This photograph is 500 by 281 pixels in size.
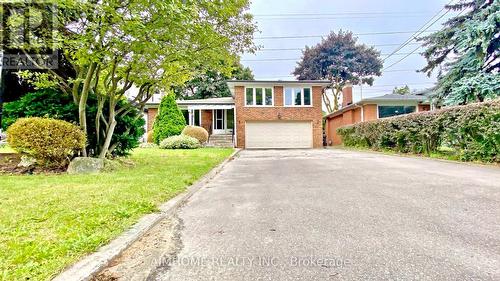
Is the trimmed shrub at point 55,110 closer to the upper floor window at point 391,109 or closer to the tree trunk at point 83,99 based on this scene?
the tree trunk at point 83,99

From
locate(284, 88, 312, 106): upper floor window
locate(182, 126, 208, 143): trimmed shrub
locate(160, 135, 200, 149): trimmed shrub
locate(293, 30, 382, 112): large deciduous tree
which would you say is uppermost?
locate(293, 30, 382, 112): large deciduous tree

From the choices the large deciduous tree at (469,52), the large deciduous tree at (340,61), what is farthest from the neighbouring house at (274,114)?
the large deciduous tree at (340,61)

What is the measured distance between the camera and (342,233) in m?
3.09

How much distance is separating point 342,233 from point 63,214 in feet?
10.8

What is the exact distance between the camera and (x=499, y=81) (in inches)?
527

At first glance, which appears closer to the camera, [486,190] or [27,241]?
[27,241]

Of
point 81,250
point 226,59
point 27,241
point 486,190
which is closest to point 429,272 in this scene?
point 81,250

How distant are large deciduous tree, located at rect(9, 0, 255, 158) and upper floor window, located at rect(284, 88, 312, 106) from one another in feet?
42.9

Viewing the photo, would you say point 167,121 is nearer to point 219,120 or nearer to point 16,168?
point 219,120

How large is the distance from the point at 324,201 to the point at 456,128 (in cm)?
751

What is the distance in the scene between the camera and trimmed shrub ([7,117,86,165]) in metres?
6.80

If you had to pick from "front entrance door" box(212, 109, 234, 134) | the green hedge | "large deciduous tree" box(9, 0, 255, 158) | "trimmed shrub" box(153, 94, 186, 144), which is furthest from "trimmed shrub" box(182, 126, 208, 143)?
the green hedge

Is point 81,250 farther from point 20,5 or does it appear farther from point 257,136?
point 257,136
